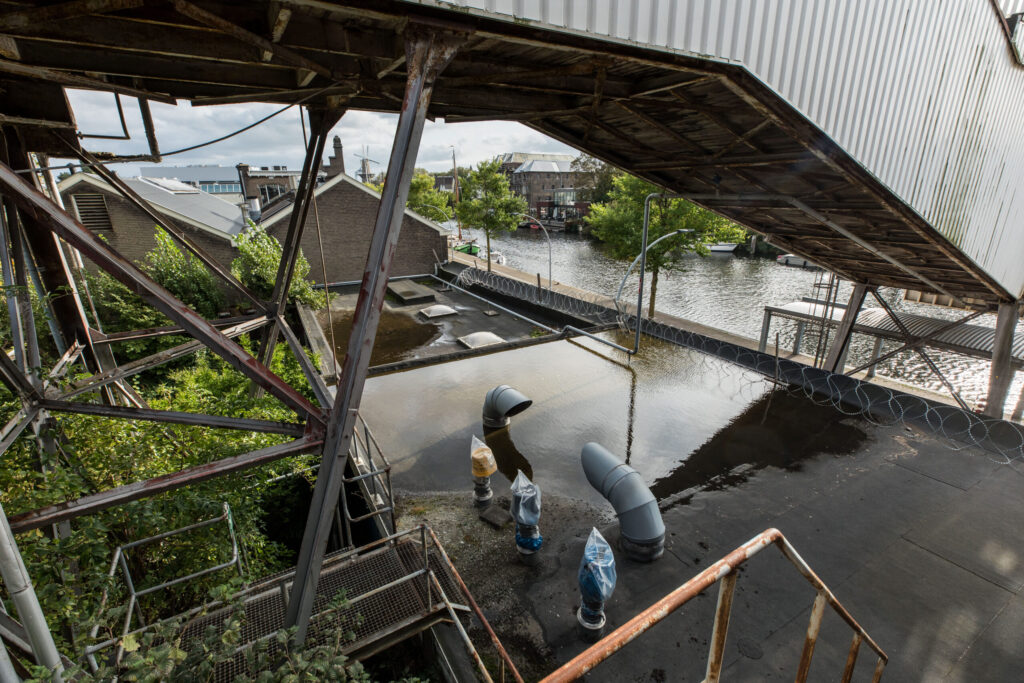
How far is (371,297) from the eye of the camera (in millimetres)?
3166

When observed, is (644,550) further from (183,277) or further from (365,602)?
(183,277)

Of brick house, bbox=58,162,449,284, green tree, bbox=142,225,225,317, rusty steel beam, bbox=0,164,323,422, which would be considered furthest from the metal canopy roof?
brick house, bbox=58,162,449,284

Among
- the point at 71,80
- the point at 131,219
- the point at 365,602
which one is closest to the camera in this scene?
the point at 71,80

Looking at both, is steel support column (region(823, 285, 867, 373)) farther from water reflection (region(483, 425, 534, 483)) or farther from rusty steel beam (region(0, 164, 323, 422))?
rusty steel beam (region(0, 164, 323, 422))

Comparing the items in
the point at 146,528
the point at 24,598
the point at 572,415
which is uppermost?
the point at 24,598

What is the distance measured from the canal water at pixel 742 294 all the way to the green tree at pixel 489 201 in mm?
6966

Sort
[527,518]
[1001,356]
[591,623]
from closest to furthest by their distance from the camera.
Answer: [591,623] → [527,518] → [1001,356]

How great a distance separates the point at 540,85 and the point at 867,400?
10259 millimetres

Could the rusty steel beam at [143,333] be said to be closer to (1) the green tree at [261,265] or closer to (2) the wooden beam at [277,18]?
(2) the wooden beam at [277,18]

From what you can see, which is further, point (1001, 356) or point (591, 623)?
point (1001, 356)

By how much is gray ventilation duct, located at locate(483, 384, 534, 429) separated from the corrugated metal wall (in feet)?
22.1

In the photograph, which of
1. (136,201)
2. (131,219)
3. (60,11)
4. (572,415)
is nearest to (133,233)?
(131,219)

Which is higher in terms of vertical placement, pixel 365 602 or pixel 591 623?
pixel 365 602

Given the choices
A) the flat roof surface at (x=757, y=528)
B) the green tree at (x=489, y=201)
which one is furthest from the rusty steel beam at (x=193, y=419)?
the green tree at (x=489, y=201)
